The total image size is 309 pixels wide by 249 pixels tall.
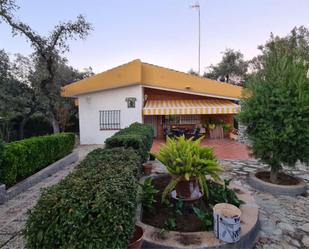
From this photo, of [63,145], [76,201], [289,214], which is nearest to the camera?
[76,201]

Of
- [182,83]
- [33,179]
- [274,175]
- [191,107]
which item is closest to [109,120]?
[191,107]

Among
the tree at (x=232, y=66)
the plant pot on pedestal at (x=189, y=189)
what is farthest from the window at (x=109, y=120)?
the tree at (x=232, y=66)

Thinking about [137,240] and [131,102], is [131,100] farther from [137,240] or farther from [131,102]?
[137,240]

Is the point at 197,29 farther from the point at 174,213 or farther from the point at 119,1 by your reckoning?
the point at 174,213

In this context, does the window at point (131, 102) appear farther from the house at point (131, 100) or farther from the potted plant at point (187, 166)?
the potted plant at point (187, 166)

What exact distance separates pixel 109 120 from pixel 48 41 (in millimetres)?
8790

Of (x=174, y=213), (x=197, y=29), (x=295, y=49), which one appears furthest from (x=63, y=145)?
(x=197, y=29)

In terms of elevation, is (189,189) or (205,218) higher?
(189,189)

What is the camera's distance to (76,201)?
3.24 meters

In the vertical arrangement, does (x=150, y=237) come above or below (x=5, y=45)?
below

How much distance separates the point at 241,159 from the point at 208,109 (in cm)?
781

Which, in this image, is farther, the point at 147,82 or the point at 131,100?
the point at 147,82

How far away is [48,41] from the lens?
1953 cm

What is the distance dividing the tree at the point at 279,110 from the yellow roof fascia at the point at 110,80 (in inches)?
553
